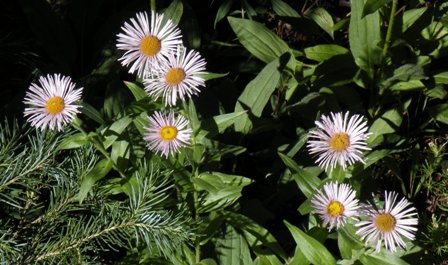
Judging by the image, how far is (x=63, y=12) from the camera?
275cm

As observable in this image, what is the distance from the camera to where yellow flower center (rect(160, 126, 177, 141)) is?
1681mm

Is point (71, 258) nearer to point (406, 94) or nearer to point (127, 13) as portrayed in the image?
point (127, 13)

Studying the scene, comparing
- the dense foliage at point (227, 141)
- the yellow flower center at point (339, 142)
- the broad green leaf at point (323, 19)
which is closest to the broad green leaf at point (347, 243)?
the dense foliage at point (227, 141)

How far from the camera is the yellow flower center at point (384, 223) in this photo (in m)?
1.68

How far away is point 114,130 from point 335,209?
1.99 feet

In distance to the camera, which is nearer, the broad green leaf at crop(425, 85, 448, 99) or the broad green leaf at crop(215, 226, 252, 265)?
the broad green leaf at crop(215, 226, 252, 265)

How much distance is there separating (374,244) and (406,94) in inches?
29.0

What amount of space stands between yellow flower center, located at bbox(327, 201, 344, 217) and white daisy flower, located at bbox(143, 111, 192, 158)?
1.24ft

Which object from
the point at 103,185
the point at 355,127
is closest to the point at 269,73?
the point at 355,127

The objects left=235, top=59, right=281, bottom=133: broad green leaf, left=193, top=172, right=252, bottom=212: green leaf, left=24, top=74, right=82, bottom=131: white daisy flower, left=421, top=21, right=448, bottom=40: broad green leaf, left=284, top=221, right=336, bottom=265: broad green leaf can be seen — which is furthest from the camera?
left=421, top=21, right=448, bottom=40: broad green leaf

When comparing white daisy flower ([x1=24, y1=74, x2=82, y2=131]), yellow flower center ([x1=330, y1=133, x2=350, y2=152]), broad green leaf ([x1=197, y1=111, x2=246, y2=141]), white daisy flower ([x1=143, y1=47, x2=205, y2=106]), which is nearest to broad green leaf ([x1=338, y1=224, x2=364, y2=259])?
yellow flower center ([x1=330, y1=133, x2=350, y2=152])

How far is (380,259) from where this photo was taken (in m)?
1.78

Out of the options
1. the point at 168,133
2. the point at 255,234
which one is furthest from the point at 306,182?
the point at 168,133

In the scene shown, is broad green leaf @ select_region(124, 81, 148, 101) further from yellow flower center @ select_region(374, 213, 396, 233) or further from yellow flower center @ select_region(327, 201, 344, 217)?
yellow flower center @ select_region(374, 213, 396, 233)
